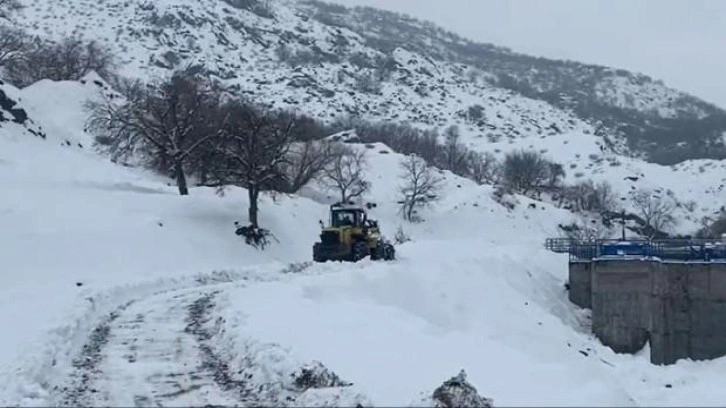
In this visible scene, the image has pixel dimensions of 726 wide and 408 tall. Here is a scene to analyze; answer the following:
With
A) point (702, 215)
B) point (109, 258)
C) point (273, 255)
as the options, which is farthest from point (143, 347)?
point (702, 215)

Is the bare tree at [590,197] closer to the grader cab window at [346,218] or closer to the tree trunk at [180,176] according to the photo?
the tree trunk at [180,176]

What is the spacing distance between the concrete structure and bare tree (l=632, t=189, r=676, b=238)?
209ft

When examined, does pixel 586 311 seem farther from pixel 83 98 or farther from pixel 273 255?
pixel 83 98

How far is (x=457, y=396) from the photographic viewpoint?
983cm

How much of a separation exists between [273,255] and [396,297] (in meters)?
16.8

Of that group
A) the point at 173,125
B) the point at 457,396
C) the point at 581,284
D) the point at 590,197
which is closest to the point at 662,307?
the point at 581,284

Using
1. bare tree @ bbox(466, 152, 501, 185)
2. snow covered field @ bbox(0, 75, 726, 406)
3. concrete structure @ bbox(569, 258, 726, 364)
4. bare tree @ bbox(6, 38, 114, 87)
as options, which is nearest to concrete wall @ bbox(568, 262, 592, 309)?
snow covered field @ bbox(0, 75, 726, 406)

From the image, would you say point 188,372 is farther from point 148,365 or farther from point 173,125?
point 173,125

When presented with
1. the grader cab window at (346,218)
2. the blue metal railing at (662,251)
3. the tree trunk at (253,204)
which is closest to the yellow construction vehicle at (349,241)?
the grader cab window at (346,218)

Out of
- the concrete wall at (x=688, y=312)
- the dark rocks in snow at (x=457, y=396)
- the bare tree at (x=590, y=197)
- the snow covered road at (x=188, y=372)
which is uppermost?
the dark rocks in snow at (x=457, y=396)

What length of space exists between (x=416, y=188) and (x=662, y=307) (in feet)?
155

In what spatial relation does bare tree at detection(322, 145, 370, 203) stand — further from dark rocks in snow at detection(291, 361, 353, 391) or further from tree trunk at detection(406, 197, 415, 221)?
dark rocks in snow at detection(291, 361, 353, 391)

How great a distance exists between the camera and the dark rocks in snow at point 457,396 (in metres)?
9.71

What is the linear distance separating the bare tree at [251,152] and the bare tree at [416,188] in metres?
35.5
